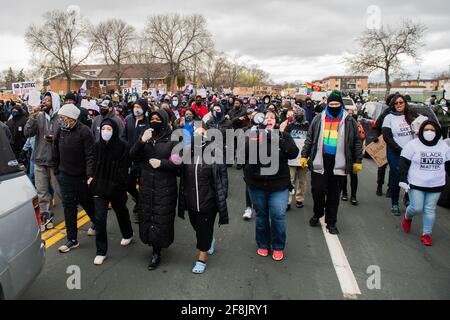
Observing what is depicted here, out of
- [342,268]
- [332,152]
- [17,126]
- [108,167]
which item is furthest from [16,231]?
[17,126]

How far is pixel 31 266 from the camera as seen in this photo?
119 inches

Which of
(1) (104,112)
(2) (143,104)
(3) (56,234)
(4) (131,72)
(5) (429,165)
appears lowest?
(3) (56,234)

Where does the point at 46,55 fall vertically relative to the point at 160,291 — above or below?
above

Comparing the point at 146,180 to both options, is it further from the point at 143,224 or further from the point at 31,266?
the point at 31,266

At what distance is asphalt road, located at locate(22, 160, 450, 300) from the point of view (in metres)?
3.67

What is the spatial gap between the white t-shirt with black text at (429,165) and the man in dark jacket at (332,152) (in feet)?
2.37

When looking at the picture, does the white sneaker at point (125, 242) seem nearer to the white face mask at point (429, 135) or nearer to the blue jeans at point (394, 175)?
the white face mask at point (429, 135)

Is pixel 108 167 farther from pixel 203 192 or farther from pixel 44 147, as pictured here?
pixel 44 147

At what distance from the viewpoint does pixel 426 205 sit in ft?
16.2

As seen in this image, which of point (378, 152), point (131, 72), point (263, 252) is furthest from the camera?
point (131, 72)

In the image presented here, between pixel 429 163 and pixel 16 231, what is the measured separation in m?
4.85

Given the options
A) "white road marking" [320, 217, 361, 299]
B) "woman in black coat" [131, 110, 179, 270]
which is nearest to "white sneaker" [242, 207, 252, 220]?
"white road marking" [320, 217, 361, 299]

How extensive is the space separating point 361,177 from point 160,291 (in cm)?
676

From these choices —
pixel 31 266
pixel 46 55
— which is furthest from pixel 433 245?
pixel 46 55
